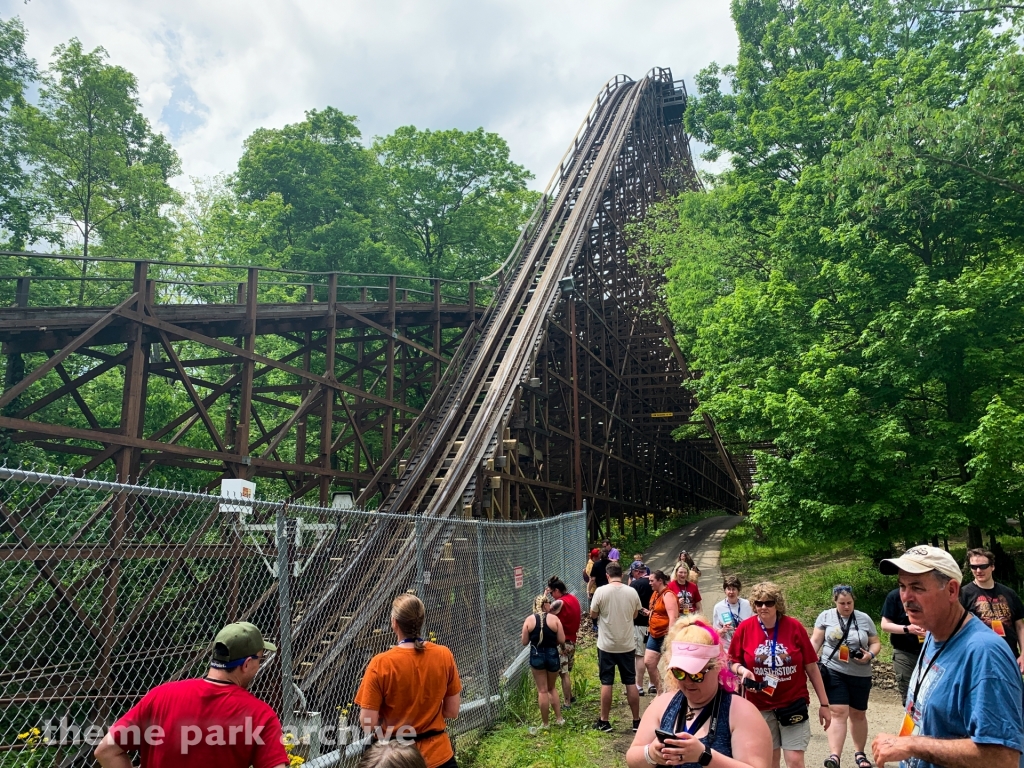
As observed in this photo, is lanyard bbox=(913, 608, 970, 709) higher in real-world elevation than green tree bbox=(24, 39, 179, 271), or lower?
lower

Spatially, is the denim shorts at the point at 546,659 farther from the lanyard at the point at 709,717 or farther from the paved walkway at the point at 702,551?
the paved walkway at the point at 702,551

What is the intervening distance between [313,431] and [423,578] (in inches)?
768

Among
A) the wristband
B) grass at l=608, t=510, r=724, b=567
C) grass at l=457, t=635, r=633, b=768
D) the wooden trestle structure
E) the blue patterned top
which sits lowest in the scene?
grass at l=608, t=510, r=724, b=567

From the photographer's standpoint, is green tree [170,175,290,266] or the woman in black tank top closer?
the woman in black tank top

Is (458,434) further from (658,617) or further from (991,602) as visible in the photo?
(991,602)

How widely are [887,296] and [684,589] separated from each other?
23.8ft

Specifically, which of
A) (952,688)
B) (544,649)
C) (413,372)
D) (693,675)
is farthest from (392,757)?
(413,372)

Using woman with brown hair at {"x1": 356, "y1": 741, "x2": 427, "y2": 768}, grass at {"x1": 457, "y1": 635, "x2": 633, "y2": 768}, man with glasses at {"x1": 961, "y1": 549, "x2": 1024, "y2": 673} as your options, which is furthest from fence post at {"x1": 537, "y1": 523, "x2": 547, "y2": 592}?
woman with brown hair at {"x1": 356, "y1": 741, "x2": 427, "y2": 768}

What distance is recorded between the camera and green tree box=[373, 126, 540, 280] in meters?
27.5

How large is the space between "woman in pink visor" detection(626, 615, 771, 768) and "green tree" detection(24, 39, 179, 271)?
2101cm

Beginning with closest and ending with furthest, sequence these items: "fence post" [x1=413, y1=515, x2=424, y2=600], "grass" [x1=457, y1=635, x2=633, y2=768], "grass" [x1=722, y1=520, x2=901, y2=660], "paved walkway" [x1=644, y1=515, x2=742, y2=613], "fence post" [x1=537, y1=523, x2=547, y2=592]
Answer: "fence post" [x1=413, y1=515, x2=424, y2=600] → "grass" [x1=457, y1=635, x2=633, y2=768] → "fence post" [x1=537, y1=523, x2=547, y2=592] → "grass" [x1=722, y1=520, x2=901, y2=660] → "paved walkway" [x1=644, y1=515, x2=742, y2=613]

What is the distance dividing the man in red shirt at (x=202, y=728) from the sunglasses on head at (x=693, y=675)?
1.45m

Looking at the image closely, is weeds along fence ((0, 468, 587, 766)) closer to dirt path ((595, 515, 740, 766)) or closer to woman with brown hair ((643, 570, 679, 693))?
dirt path ((595, 515, 740, 766))

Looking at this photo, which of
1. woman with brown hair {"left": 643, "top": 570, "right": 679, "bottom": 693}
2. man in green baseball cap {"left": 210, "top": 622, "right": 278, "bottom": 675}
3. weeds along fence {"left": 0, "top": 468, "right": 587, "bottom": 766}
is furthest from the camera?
woman with brown hair {"left": 643, "top": 570, "right": 679, "bottom": 693}
